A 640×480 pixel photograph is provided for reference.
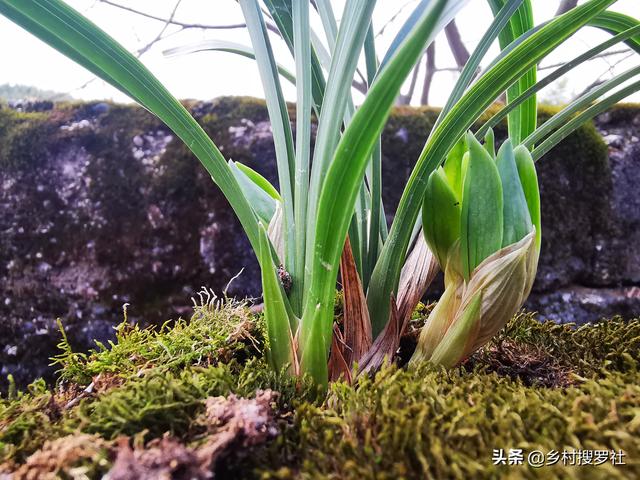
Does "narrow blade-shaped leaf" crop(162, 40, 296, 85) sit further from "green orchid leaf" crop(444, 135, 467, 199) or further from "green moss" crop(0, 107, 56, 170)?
"green moss" crop(0, 107, 56, 170)

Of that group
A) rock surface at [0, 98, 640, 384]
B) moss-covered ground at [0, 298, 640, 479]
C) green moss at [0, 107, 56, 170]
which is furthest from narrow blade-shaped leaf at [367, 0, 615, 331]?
green moss at [0, 107, 56, 170]

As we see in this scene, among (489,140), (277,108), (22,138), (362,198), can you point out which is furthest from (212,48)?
(22,138)

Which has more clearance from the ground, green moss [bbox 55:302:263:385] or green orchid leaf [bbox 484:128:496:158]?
green orchid leaf [bbox 484:128:496:158]

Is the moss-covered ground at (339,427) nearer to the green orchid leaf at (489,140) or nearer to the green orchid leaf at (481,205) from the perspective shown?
the green orchid leaf at (481,205)

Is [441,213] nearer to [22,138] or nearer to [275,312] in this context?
[275,312]

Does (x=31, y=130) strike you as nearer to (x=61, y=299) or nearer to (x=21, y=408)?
(x=61, y=299)

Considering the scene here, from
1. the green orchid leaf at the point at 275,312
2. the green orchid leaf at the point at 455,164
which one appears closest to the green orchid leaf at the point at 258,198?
the green orchid leaf at the point at 275,312

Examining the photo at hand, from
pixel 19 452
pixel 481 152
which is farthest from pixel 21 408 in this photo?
pixel 481 152
